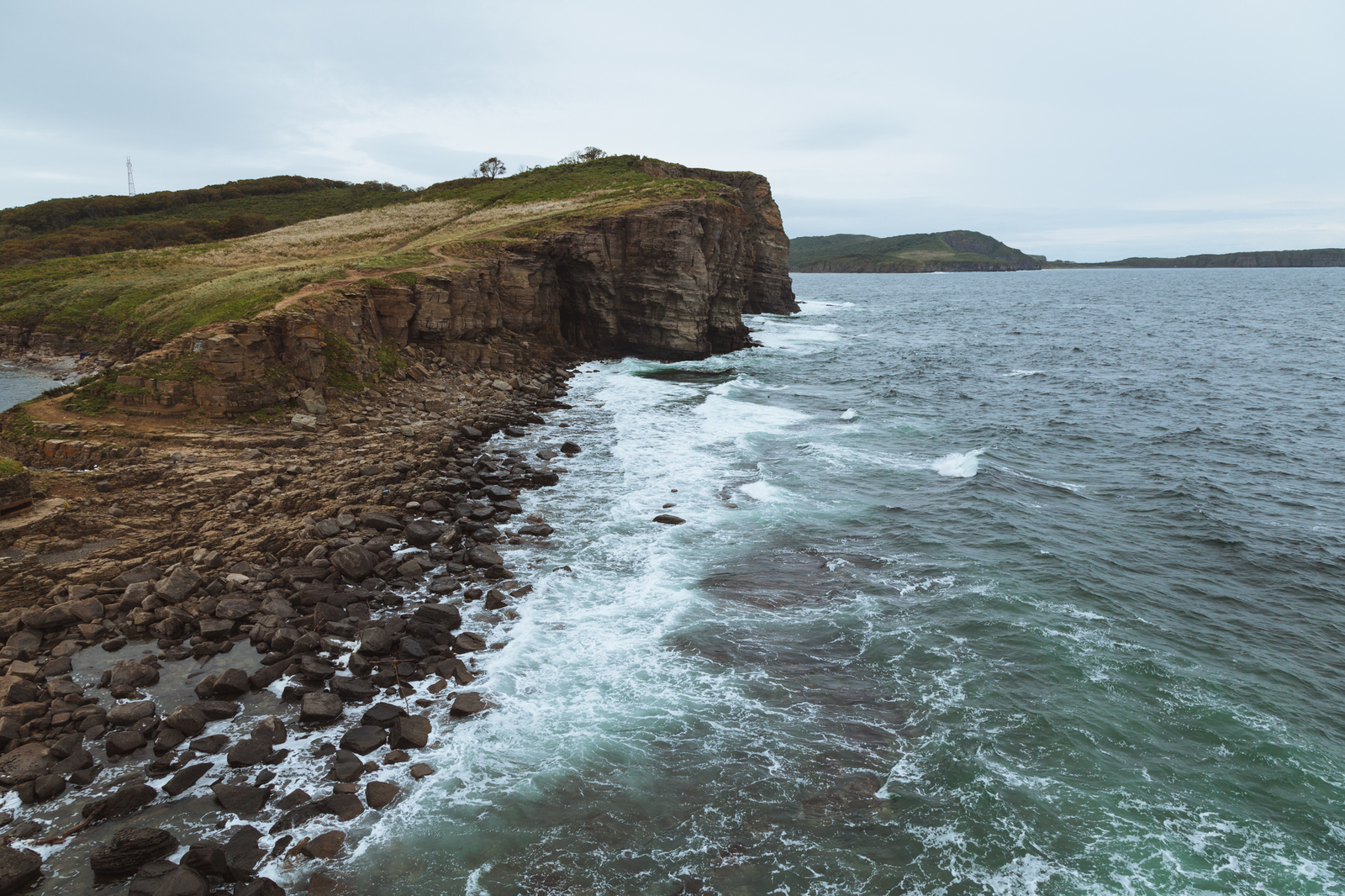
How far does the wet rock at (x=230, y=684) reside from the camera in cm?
1342

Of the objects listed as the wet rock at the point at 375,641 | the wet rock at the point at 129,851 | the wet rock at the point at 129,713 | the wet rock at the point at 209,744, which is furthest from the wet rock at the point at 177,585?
the wet rock at the point at 129,851

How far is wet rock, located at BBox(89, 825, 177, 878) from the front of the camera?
976 cm

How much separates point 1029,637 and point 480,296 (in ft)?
115

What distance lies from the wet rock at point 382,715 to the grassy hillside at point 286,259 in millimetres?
21599

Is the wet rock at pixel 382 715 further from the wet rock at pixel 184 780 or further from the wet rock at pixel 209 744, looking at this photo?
the wet rock at pixel 184 780

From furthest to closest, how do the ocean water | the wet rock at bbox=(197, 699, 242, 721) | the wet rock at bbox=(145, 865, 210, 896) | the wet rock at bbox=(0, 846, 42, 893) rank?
the wet rock at bbox=(197, 699, 242, 721), the ocean water, the wet rock at bbox=(0, 846, 42, 893), the wet rock at bbox=(145, 865, 210, 896)

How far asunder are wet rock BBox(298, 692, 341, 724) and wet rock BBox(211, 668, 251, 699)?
1.42 metres

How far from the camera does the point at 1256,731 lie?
13.6 metres

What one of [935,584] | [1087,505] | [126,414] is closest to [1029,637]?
[935,584]

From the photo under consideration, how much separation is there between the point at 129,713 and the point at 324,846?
17.9ft

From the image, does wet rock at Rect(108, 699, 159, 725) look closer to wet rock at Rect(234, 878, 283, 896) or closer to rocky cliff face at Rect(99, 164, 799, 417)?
wet rock at Rect(234, 878, 283, 896)

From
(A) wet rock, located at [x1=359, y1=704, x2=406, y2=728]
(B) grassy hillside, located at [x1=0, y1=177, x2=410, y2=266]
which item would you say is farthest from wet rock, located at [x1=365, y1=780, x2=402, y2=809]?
(B) grassy hillside, located at [x1=0, y1=177, x2=410, y2=266]

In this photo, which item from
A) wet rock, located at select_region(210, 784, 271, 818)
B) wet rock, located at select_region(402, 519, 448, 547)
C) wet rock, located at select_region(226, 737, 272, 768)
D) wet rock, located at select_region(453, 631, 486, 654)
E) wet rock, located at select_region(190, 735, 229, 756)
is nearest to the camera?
wet rock, located at select_region(210, 784, 271, 818)

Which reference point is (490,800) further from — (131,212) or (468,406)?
(131,212)
